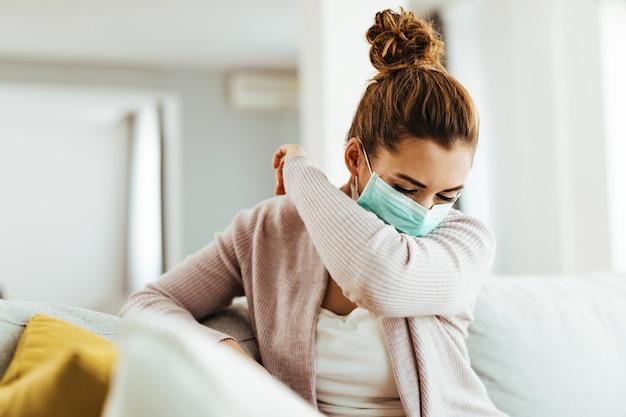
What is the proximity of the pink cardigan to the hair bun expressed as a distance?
215 millimetres

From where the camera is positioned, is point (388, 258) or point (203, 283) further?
point (203, 283)

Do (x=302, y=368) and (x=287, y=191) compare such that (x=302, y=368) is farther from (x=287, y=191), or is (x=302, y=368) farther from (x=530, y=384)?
(x=530, y=384)

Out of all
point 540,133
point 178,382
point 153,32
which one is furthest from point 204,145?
point 178,382

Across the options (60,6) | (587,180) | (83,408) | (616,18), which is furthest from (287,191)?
(60,6)

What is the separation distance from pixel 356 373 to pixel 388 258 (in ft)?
0.69

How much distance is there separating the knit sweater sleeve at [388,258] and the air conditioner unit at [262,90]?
5.46 meters

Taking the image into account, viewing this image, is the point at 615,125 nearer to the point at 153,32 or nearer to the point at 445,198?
the point at 445,198

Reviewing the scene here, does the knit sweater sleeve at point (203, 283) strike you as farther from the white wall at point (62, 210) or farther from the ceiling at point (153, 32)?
the white wall at point (62, 210)

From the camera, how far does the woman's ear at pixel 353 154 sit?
47.4 inches

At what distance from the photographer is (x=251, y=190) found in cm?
660

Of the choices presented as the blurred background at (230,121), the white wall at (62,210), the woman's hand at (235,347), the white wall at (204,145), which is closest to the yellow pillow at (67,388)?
the woman's hand at (235,347)

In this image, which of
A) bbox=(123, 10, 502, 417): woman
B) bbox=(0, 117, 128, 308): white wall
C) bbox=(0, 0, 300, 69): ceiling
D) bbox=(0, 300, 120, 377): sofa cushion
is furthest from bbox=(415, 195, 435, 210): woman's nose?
bbox=(0, 117, 128, 308): white wall

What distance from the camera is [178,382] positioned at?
530 mm

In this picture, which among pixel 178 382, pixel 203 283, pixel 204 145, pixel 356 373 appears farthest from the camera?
pixel 204 145
